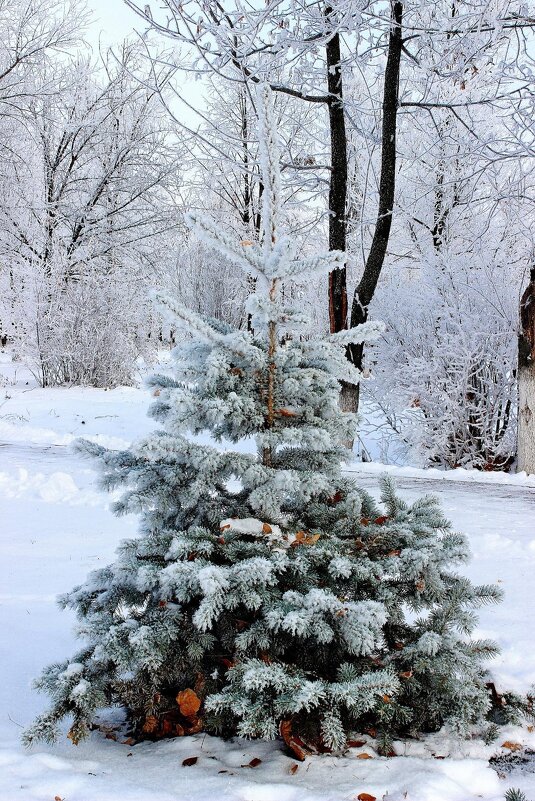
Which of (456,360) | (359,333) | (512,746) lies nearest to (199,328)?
(359,333)

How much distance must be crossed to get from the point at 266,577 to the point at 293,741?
0.62m

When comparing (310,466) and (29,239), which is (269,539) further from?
(29,239)

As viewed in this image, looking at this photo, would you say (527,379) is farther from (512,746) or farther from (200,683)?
(200,683)

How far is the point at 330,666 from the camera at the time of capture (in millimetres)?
2488

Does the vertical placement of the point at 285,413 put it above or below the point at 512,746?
above

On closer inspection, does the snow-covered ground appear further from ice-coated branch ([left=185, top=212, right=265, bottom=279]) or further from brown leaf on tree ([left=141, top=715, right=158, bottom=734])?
ice-coated branch ([left=185, top=212, right=265, bottom=279])

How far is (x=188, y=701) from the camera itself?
2.44m

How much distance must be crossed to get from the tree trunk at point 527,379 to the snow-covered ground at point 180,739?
0.63 m

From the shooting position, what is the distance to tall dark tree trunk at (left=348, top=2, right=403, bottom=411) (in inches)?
302

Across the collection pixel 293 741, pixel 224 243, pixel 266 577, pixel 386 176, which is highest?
pixel 386 176

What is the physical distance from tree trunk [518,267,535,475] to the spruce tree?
5.03 metres

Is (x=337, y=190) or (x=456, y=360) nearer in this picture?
(x=337, y=190)

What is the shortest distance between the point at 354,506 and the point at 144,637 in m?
0.98

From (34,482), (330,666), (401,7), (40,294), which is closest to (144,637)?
(330,666)
